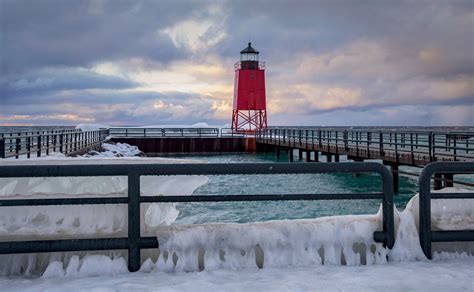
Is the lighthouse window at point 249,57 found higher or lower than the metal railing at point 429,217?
higher

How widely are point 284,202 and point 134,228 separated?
11793 millimetres

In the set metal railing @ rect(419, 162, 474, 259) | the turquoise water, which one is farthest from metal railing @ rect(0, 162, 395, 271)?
the turquoise water

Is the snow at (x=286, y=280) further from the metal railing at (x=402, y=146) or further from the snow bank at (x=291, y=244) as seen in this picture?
the metal railing at (x=402, y=146)

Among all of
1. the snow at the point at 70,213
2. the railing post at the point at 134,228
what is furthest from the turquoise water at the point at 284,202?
the railing post at the point at 134,228

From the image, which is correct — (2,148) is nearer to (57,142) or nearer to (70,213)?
(57,142)

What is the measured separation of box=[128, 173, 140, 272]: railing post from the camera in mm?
3498

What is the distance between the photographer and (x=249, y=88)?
50.0 m

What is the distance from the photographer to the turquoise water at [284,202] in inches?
511

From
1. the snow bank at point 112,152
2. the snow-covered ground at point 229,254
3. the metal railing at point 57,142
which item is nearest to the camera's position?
the snow-covered ground at point 229,254

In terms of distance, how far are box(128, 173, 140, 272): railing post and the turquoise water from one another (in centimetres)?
800

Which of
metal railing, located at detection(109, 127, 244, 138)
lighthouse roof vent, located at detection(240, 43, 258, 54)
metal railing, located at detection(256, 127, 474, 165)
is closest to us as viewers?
metal railing, located at detection(256, 127, 474, 165)

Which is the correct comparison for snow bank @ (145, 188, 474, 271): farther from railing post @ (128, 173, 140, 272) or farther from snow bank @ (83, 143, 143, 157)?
snow bank @ (83, 143, 143, 157)

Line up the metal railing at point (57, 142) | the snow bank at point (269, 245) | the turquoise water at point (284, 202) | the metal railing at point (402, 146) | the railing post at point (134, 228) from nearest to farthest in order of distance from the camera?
1. the railing post at point (134, 228)
2. the snow bank at point (269, 245)
3. the turquoise water at point (284, 202)
4. the metal railing at point (402, 146)
5. the metal railing at point (57, 142)

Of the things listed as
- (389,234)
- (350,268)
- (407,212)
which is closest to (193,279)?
(350,268)
